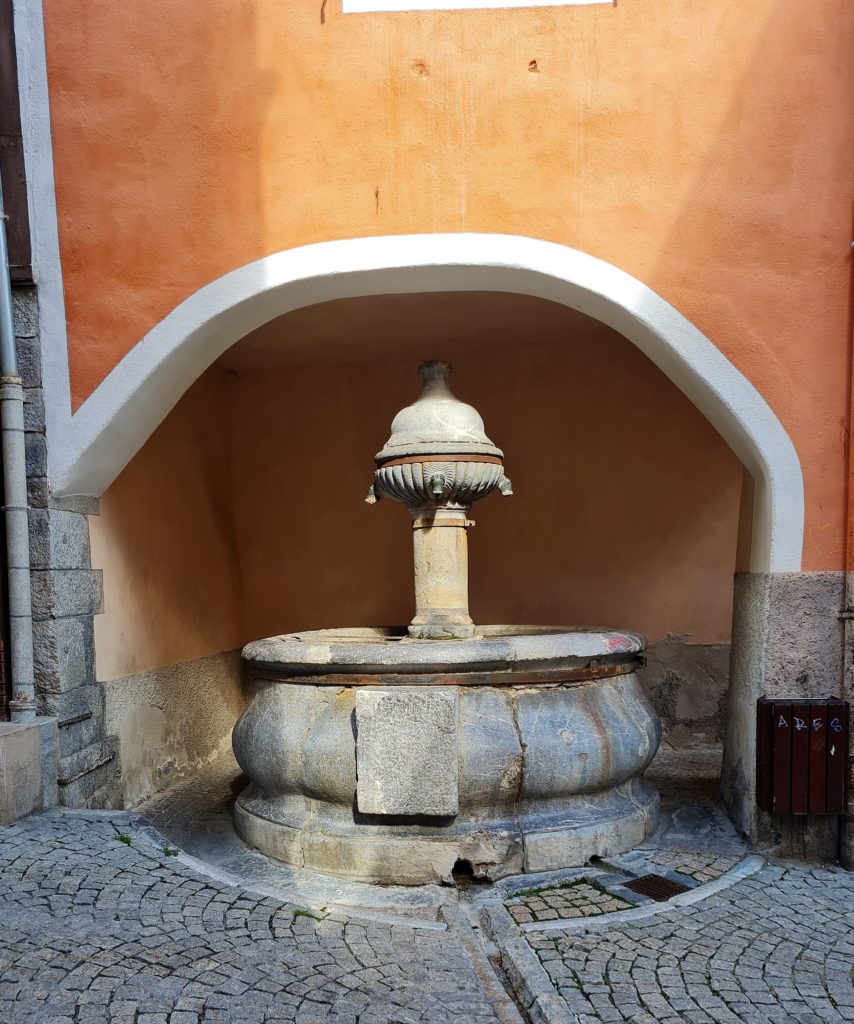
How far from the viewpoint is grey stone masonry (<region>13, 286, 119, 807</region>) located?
14.0 feet

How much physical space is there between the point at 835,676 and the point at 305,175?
11.2 feet

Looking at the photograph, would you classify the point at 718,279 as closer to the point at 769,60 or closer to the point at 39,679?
the point at 769,60

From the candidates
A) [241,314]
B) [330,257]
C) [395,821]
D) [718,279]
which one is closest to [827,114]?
[718,279]

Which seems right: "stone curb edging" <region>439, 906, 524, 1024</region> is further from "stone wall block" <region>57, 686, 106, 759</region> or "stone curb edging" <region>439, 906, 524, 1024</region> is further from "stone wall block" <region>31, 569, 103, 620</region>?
"stone wall block" <region>31, 569, 103, 620</region>

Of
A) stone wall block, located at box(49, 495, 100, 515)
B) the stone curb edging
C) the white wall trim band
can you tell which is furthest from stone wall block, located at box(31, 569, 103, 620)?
the white wall trim band

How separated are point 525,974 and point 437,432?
8.60 feet

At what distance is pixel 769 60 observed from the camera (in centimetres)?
390

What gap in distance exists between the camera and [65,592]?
14.3 ft

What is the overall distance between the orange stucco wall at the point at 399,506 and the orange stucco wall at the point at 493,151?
1612mm

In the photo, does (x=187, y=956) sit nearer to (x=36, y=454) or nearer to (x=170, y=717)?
(x=36, y=454)

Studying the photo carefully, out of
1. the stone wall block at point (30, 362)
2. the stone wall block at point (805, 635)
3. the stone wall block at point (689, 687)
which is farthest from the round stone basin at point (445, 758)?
the stone wall block at point (689, 687)

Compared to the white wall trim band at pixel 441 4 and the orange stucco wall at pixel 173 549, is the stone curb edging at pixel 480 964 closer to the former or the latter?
the orange stucco wall at pixel 173 549

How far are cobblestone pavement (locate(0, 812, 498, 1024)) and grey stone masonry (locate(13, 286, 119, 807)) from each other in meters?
0.83

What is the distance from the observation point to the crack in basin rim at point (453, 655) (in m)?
3.74
